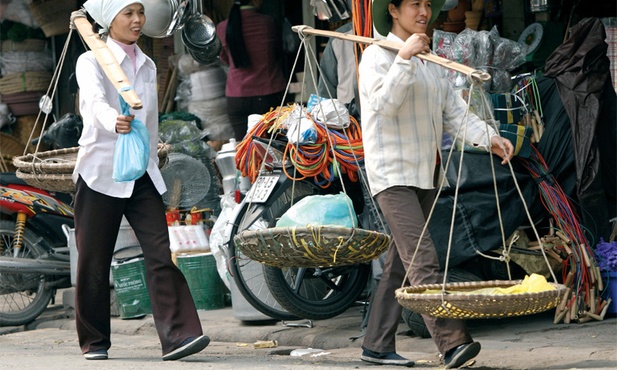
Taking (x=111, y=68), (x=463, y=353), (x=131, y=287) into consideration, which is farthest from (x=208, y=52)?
(x=463, y=353)

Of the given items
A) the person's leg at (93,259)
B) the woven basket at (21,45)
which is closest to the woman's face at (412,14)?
the person's leg at (93,259)

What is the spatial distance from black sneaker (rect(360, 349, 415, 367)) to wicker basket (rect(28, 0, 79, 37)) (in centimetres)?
717

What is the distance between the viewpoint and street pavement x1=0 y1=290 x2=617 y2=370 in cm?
597

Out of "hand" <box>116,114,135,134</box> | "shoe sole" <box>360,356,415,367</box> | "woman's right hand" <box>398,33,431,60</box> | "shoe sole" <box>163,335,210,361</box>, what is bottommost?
"shoe sole" <box>360,356,415,367</box>

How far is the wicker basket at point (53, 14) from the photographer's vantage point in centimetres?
1209

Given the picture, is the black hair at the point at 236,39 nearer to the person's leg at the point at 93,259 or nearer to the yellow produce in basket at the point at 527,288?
the person's leg at the point at 93,259

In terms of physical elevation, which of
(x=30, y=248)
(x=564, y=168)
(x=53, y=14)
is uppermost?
(x=53, y=14)

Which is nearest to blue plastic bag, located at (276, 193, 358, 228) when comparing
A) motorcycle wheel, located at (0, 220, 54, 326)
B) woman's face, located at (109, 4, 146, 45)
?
woman's face, located at (109, 4, 146, 45)

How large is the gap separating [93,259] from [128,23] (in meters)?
1.27

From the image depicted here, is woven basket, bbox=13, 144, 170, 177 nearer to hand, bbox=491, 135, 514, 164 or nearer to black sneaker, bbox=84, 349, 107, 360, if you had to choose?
black sneaker, bbox=84, 349, 107, 360

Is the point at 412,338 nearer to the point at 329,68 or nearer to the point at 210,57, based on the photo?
the point at 329,68

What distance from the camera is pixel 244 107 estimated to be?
34.0 ft

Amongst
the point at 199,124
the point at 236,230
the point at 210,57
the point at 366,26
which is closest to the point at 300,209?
the point at 236,230

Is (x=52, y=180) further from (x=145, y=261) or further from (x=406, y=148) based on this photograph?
(x=406, y=148)
